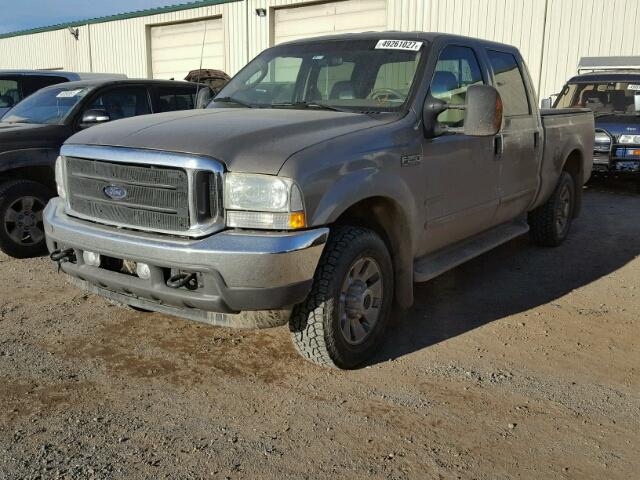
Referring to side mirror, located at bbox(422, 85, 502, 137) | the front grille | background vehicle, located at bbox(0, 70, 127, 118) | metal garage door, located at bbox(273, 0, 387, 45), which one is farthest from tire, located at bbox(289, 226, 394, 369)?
metal garage door, located at bbox(273, 0, 387, 45)

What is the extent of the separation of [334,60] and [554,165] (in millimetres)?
2685

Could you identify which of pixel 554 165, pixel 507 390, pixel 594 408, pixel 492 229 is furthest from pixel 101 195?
pixel 554 165

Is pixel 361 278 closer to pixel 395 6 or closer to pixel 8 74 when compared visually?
pixel 8 74

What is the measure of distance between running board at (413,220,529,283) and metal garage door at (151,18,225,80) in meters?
15.9

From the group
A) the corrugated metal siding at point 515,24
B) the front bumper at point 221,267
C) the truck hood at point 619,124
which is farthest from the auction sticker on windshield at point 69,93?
the corrugated metal siding at point 515,24

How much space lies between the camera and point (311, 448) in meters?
2.77

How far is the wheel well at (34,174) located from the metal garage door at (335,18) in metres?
11.7

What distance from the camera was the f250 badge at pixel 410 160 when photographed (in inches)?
143

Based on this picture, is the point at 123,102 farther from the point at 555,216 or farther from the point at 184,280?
the point at 555,216

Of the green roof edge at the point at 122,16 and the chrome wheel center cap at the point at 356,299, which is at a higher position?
the green roof edge at the point at 122,16

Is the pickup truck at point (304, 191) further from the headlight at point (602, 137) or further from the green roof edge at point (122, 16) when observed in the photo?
the green roof edge at point (122, 16)

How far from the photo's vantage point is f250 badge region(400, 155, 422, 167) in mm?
3621

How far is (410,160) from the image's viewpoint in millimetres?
3686

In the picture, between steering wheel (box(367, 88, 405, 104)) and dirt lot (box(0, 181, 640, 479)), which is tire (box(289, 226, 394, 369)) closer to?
dirt lot (box(0, 181, 640, 479))
